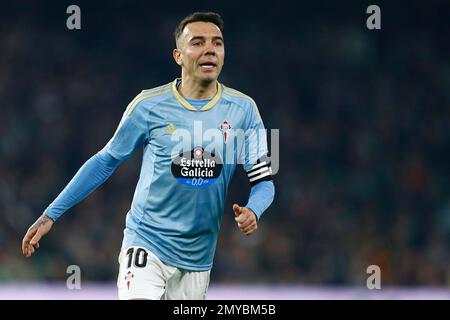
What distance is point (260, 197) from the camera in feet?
19.8

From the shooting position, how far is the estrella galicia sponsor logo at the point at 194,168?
19.5 ft

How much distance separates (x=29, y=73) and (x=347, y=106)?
4.67 metres

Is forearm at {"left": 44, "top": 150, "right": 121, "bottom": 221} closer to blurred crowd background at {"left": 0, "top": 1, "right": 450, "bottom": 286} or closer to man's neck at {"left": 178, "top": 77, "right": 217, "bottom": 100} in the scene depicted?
man's neck at {"left": 178, "top": 77, "right": 217, "bottom": 100}

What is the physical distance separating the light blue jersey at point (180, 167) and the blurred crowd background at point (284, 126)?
6081 millimetres

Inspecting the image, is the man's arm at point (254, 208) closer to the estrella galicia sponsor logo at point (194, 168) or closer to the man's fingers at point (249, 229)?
the man's fingers at point (249, 229)

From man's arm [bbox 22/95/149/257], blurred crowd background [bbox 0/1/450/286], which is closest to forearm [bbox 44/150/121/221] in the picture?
man's arm [bbox 22/95/149/257]

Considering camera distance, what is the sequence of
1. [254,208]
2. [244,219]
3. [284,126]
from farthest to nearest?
[284,126] < [254,208] < [244,219]

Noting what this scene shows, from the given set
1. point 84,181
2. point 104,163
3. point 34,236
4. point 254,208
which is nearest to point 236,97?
point 254,208

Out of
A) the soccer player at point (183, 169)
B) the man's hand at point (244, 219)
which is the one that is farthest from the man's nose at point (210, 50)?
the man's hand at point (244, 219)

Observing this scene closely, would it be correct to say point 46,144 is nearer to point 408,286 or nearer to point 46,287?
point 46,287

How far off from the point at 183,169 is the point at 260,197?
52 centimetres

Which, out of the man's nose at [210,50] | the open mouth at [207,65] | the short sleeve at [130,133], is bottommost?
the short sleeve at [130,133]

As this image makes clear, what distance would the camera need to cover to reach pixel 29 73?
14.0m

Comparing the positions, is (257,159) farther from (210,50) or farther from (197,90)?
(210,50)
